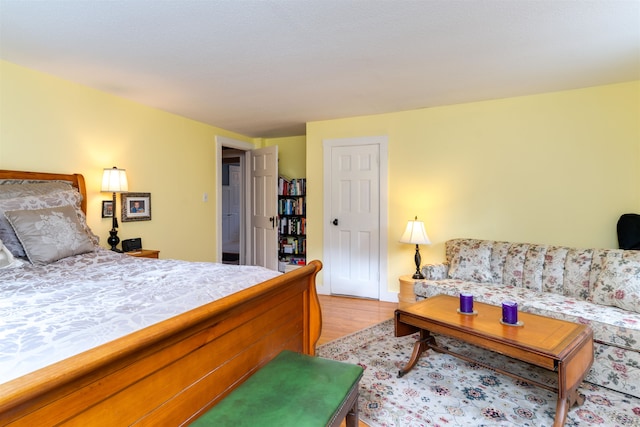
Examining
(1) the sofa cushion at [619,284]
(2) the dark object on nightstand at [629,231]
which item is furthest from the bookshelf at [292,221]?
(2) the dark object on nightstand at [629,231]

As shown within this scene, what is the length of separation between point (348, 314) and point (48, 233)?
2603mm

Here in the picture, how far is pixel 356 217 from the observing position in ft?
13.6

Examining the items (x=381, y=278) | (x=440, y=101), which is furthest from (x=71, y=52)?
(x=381, y=278)

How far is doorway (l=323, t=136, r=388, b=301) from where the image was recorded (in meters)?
4.03

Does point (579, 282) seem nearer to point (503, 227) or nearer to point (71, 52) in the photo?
point (503, 227)

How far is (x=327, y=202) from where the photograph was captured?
14.1 feet

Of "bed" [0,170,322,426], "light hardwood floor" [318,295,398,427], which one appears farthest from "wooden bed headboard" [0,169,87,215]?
"light hardwood floor" [318,295,398,427]

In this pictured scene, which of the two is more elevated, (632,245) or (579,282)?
(632,245)

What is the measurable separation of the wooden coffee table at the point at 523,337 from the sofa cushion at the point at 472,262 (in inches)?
34.7

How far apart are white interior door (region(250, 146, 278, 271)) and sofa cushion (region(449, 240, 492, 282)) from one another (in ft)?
7.78

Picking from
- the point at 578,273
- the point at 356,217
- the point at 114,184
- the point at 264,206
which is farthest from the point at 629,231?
the point at 114,184

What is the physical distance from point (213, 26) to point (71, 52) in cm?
110

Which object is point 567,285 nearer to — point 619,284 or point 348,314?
point 619,284

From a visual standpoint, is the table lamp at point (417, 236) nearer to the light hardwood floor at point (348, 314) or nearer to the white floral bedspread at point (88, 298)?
the light hardwood floor at point (348, 314)
